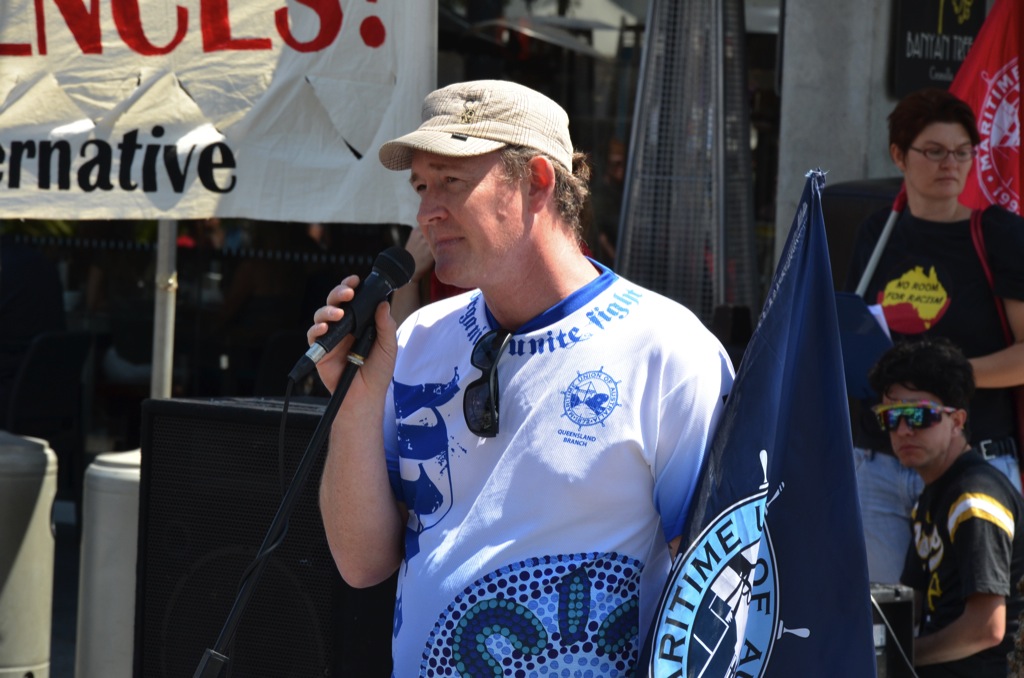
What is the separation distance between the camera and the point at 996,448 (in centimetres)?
423

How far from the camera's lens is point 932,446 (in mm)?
3740

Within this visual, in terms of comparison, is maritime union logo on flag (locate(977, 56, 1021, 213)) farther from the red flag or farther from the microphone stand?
the microphone stand

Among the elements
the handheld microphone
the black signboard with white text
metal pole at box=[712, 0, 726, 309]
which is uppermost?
the black signboard with white text

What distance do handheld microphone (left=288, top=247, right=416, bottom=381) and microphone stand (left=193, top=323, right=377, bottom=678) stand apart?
1.3 inches

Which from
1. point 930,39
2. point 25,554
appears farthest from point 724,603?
point 930,39

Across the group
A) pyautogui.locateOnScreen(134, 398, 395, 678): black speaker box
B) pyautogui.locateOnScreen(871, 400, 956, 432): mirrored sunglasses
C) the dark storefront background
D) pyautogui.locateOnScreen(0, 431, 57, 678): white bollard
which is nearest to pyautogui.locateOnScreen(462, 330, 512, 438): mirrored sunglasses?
pyautogui.locateOnScreen(134, 398, 395, 678): black speaker box

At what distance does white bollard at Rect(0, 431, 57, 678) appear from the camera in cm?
470

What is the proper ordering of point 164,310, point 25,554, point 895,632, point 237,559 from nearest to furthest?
point 895,632 < point 237,559 < point 164,310 < point 25,554

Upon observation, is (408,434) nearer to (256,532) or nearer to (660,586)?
(660,586)

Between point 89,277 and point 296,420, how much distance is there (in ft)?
18.6

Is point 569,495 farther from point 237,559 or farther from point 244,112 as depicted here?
point 244,112

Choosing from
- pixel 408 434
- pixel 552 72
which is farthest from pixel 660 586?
pixel 552 72

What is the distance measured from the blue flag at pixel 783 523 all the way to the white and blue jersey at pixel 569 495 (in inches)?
2.9

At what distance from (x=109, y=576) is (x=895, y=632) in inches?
86.5
